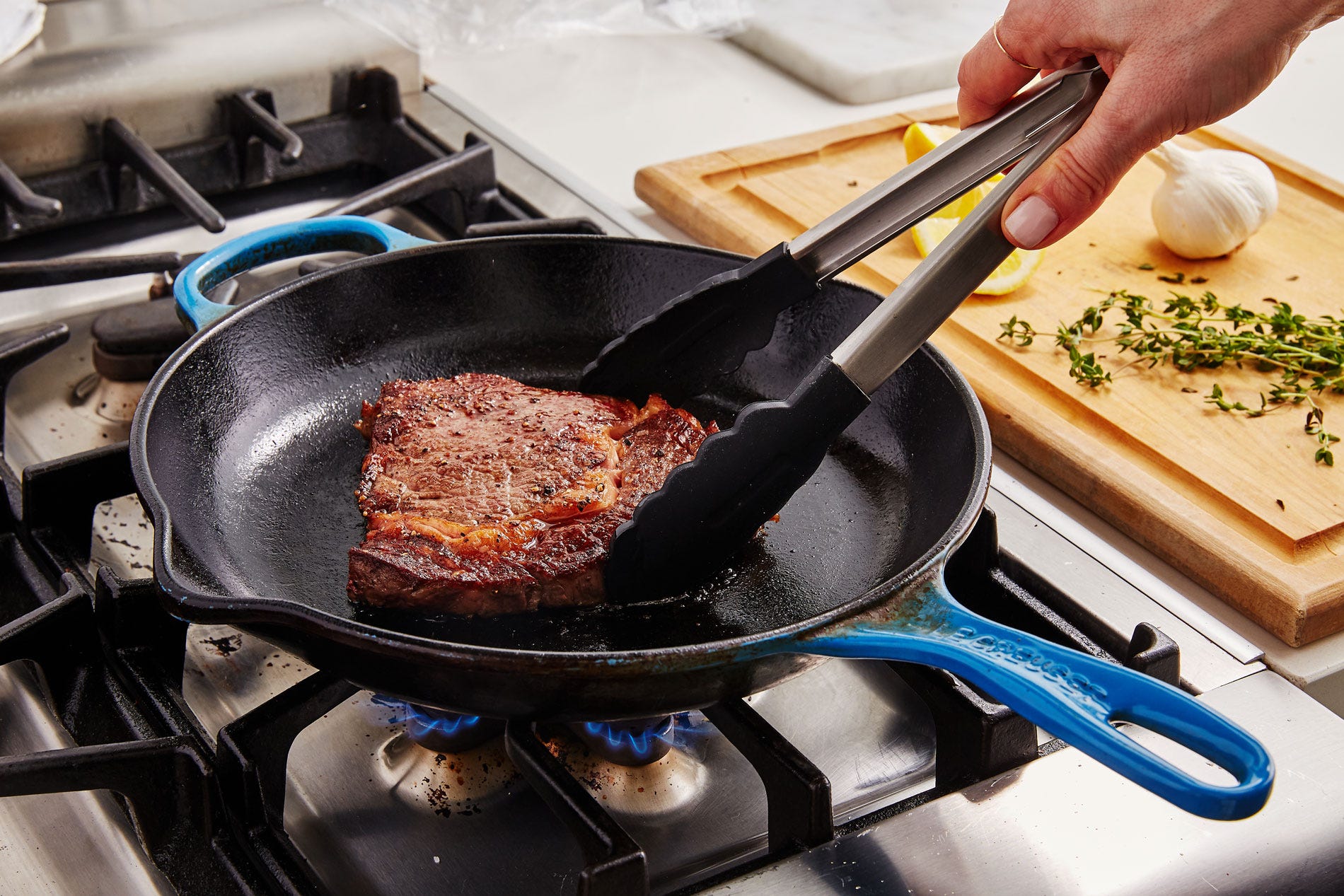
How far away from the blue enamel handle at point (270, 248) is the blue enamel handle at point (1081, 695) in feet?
2.20

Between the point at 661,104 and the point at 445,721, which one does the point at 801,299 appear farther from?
the point at 661,104

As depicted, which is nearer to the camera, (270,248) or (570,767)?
(570,767)

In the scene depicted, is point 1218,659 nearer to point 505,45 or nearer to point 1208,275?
point 1208,275

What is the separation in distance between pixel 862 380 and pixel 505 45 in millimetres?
1411

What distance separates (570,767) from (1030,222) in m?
0.51

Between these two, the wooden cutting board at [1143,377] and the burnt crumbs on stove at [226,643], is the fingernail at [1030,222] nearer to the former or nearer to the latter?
the wooden cutting board at [1143,377]

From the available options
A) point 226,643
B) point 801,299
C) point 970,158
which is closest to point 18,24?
point 226,643

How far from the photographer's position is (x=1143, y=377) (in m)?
1.29

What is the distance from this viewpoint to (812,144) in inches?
67.2

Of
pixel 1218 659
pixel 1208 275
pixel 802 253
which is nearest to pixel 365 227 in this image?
pixel 802 253

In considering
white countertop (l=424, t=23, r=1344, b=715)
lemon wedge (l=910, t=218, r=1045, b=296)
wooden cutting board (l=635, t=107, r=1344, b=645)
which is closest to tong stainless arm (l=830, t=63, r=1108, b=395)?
wooden cutting board (l=635, t=107, r=1344, b=645)

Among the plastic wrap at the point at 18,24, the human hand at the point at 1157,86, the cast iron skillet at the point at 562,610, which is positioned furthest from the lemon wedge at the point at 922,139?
the plastic wrap at the point at 18,24

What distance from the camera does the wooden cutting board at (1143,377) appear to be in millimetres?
1069

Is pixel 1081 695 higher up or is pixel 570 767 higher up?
pixel 1081 695
